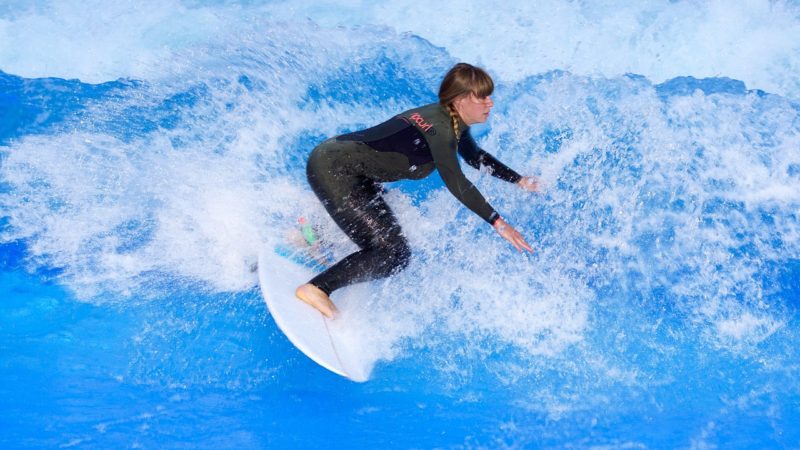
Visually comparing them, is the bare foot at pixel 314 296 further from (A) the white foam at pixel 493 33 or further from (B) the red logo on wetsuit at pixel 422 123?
(A) the white foam at pixel 493 33

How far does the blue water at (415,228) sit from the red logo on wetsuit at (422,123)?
838 millimetres

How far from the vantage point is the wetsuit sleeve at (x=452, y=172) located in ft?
9.48

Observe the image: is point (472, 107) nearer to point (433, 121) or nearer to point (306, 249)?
point (433, 121)

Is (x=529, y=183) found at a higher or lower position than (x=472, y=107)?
higher

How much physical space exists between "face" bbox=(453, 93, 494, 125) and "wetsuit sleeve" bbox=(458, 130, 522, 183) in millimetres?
360

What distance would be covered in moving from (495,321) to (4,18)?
4433mm

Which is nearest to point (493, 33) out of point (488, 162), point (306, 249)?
point (488, 162)

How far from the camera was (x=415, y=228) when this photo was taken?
378 centimetres

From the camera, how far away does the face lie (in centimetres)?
288

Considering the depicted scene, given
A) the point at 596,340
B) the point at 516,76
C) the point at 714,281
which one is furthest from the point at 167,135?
the point at 714,281

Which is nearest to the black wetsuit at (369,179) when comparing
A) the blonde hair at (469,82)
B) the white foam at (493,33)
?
the blonde hair at (469,82)

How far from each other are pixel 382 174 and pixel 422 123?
0.35 meters

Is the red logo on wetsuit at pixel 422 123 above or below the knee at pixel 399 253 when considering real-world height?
above

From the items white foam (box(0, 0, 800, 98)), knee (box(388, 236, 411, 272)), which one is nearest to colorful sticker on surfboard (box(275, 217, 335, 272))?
knee (box(388, 236, 411, 272))
